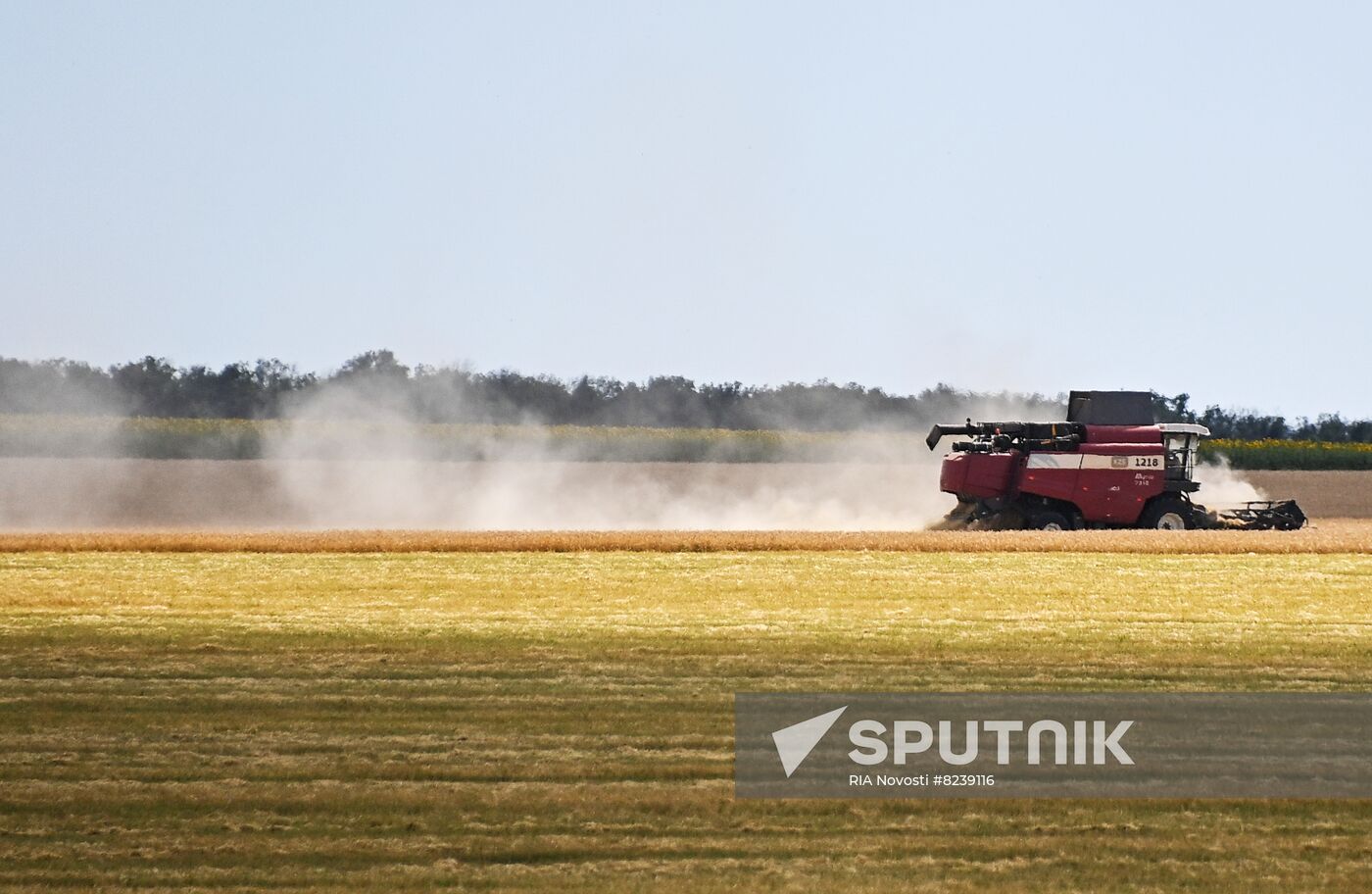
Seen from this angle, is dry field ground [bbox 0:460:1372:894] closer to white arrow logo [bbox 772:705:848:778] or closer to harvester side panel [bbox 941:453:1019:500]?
white arrow logo [bbox 772:705:848:778]

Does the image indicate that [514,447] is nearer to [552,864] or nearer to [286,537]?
[286,537]

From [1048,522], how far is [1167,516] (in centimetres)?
294

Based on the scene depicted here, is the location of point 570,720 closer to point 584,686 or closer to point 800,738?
point 584,686

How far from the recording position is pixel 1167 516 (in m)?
34.0

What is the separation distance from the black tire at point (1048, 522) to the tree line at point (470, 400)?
73.3 ft

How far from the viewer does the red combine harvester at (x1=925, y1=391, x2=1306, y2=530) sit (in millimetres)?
33188

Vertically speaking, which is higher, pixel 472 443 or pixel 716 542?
pixel 472 443

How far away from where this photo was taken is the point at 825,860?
27.5 feet

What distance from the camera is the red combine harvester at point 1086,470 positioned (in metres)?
33.2

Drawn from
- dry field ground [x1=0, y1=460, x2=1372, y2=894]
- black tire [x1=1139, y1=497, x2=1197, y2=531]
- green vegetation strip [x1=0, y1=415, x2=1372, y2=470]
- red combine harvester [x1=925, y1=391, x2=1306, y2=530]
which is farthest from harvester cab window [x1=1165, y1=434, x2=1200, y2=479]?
green vegetation strip [x1=0, y1=415, x2=1372, y2=470]

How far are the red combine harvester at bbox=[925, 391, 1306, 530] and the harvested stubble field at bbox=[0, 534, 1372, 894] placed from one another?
816cm

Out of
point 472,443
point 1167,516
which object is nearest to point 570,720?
point 1167,516

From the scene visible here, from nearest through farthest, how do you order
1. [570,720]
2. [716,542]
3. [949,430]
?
[570,720], [716,542], [949,430]

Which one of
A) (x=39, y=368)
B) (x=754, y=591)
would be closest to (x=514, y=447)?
(x=39, y=368)
